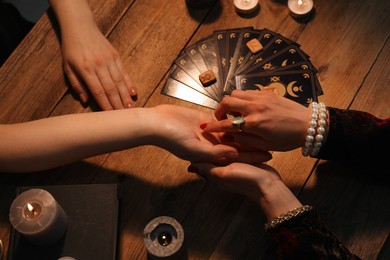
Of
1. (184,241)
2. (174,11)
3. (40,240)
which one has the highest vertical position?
(174,11)

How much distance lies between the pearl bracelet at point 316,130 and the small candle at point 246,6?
1.65 feet

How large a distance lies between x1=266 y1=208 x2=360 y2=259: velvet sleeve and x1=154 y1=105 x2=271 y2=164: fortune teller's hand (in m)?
0.21

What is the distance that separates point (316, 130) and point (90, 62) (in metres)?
0.76

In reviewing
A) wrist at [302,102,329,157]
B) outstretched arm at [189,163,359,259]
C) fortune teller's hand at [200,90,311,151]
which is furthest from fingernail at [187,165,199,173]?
wrist at [302,102,329,157]

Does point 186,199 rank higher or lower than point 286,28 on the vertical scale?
lower

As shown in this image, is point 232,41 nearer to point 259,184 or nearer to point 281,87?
point 281,87

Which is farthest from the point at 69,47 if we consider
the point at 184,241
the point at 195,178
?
the point at 184,241

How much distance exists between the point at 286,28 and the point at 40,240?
1075 mm

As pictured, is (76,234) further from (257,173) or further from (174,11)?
(174,11)

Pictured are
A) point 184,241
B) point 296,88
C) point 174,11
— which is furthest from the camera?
point 174,11

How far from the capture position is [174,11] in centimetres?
144

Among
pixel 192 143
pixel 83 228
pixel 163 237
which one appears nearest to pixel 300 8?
pixel 192 143

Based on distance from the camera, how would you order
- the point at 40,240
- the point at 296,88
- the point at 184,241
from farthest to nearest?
the point at 296,88 < the point at 184,241 < the point at 40,240

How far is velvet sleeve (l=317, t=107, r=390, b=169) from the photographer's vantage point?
1.09 m
